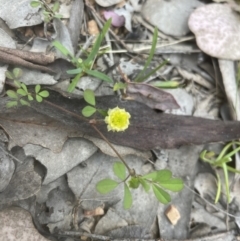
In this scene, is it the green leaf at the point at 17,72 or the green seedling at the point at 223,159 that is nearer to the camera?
the green leaf at the point at 17,72

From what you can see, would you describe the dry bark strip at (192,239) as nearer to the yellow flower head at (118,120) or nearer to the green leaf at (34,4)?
the yellow flower head at (118,120)

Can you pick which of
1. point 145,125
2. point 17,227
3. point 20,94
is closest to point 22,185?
point 17,227

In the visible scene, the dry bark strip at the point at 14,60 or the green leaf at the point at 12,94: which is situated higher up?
the dry bark strip at the point at 14,60

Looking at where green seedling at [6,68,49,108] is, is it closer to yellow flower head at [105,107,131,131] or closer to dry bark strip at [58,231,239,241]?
yellow flower head at [105,107,131,131]

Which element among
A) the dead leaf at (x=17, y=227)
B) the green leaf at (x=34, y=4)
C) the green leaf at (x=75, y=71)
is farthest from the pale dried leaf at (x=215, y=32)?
the dead leaf at (x=17, y=227)

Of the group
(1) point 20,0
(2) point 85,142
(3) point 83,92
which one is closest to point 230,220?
(2) point 85,142

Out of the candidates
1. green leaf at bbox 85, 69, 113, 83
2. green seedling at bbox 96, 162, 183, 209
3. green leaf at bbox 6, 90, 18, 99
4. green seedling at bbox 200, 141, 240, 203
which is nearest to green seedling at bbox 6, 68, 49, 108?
green leaf at bbox 6, 90, 18, 99

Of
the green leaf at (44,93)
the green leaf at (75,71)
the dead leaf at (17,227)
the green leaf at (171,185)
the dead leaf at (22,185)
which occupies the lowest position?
the dead leaf at (17,227)

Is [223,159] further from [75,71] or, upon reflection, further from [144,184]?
[75,71]
